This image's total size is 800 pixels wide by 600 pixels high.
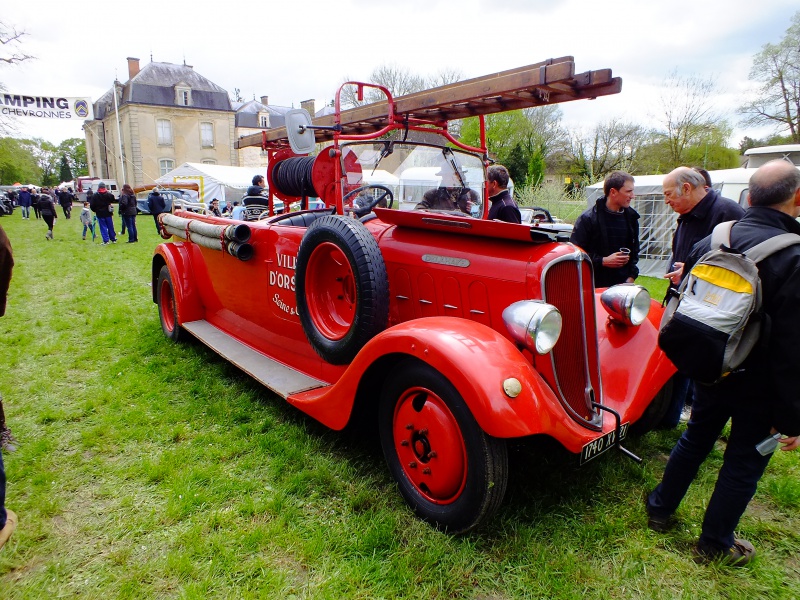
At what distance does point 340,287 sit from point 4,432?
2.46 metres

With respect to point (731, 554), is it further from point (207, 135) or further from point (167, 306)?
point (207, 135)

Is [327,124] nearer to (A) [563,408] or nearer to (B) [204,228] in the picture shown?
(B) [204,228]

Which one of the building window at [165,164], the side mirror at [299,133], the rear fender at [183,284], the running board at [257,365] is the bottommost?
the running board at [257,365]

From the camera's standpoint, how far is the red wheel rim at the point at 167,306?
5.29 m

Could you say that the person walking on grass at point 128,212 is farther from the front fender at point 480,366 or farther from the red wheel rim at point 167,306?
the front fender at point 480,366

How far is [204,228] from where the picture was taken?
438 centimetres

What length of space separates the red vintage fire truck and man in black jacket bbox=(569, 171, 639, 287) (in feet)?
2.69

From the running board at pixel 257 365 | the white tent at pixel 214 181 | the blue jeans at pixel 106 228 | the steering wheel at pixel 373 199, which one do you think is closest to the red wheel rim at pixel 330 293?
the running board at pixel 257 365

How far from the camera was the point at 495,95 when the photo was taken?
287 centimetres

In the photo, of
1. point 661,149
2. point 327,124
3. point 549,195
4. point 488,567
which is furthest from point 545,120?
point 488,567

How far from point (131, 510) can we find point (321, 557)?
3.70ft

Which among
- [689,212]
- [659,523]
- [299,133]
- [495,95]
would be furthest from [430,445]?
[689,212]

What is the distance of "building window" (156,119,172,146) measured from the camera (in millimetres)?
39969

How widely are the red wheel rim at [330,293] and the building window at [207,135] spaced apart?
44.1 meters
